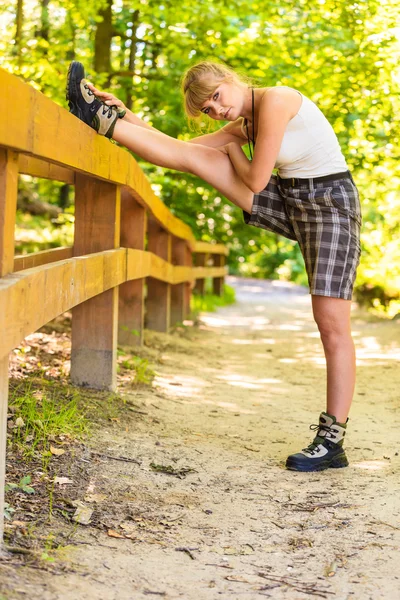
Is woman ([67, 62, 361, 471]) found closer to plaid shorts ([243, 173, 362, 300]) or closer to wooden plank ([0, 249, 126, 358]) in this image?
plaid shorts ([243, 173, 362, 300])

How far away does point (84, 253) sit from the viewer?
4.00m

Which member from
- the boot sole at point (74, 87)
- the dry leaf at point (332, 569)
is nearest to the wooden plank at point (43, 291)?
the boot sole at point (74, 87)

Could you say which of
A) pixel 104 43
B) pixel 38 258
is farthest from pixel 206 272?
pixel 38 258

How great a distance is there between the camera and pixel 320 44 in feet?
25.6

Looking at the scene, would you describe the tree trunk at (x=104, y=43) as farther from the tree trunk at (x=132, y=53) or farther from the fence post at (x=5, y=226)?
the fence post at (x=5, y=226)

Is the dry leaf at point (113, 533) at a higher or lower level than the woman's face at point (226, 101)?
lower

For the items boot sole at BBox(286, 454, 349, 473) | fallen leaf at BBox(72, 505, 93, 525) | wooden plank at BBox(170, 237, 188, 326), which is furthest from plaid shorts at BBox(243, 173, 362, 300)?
wooden plank at BBox(170, 237, 188, 326)

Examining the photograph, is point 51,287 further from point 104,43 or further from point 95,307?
point 104,43

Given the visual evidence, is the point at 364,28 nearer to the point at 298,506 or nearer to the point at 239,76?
the point at 239,76

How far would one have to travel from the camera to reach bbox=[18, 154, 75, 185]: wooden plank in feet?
11.3

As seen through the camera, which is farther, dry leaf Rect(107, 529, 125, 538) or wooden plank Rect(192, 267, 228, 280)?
wooden plank Rect(192, 267, 228, 280)

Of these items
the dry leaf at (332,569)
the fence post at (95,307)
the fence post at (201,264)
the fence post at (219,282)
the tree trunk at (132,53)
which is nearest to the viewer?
the dry leaf at (332,569)

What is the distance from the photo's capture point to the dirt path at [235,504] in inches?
81.1

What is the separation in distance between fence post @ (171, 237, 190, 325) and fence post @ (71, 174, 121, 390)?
3.76 m
